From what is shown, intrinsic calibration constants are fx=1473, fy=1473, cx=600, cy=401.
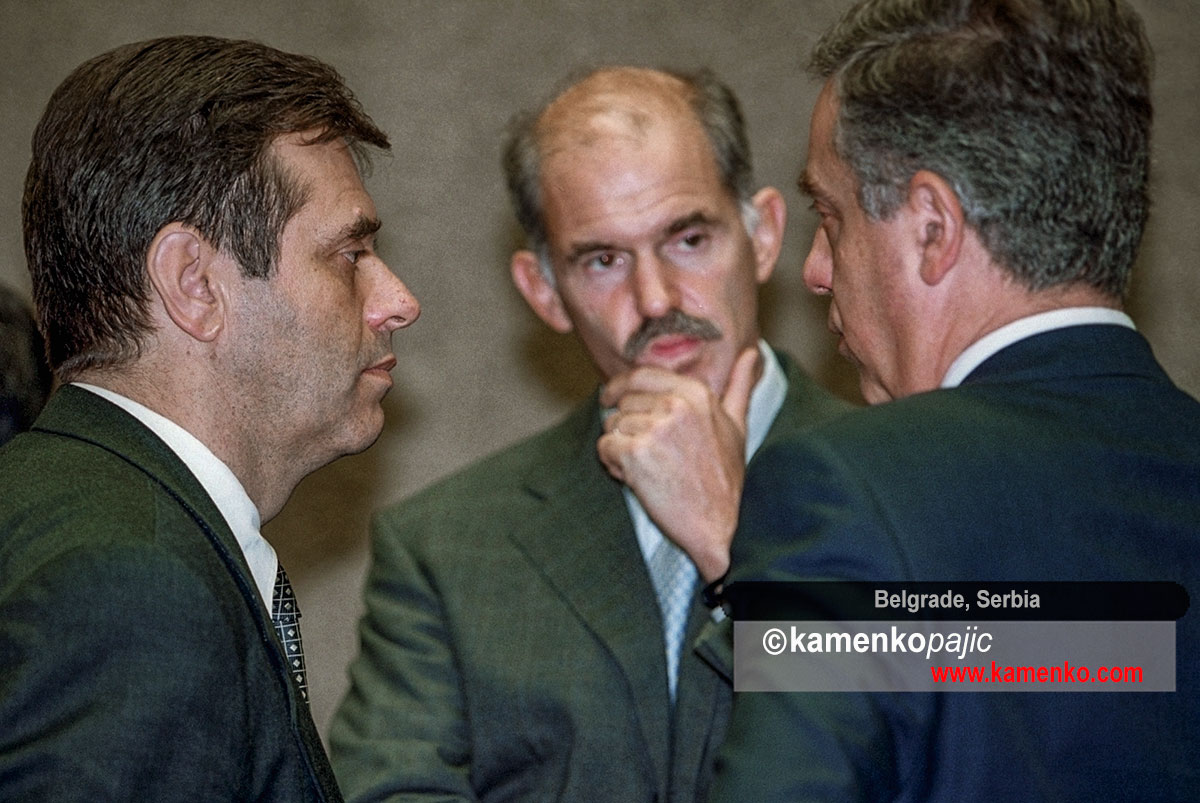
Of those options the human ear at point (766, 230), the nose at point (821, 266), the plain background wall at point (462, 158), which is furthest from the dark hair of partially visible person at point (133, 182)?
the plain background wall at point (462, 158)

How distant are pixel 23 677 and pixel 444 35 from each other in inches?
110

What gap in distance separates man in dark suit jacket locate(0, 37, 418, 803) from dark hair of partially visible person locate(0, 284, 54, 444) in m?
0.12

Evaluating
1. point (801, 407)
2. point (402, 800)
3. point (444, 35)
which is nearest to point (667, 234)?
point (801, 407)

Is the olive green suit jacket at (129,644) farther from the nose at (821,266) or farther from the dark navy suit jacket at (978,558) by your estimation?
the nose at (821,266)

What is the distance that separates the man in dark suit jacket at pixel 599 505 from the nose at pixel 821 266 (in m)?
0.57

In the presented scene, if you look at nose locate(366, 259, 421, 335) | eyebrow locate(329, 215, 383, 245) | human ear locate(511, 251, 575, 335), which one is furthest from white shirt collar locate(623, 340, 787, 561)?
eyebrow locate(329, 215, 383, 245)

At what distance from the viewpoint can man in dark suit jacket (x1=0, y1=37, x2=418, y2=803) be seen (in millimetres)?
1290

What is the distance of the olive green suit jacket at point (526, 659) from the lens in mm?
2127

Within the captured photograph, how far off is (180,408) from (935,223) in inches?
34.7

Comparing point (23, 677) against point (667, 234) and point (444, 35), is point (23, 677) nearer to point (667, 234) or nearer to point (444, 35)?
point (667, 234)

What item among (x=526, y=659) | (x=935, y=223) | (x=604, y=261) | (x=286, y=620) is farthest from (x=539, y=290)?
(x=935, y=223)

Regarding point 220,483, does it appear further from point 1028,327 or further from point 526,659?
point 1028,327

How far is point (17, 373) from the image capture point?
186 cm

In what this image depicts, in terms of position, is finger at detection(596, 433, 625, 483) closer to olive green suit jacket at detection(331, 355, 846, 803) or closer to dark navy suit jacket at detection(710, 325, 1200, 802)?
olive green suit jacket at detection(331, 355, 846, 803)
